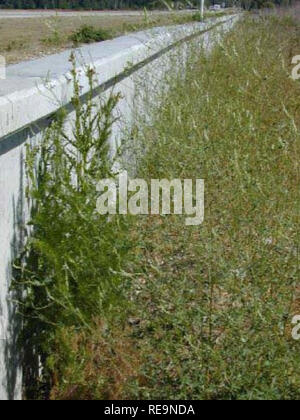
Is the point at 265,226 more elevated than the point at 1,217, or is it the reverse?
the point at 1,217

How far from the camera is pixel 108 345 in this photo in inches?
102

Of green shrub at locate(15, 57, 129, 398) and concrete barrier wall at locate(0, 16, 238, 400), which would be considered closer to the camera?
concrete barrier wall at locate(0, 16, 238, 400)

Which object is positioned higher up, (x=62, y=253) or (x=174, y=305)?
(x=62, y=253)

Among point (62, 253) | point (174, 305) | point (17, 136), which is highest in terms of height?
point (17, 136)

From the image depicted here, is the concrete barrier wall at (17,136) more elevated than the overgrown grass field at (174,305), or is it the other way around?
the concrete barrier wall at (17,136)

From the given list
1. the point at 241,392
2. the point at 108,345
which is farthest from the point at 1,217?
the point at 241,392

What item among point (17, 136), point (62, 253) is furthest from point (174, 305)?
point (17, 136)

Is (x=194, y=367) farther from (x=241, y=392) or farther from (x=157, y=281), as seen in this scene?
(x=157, y=281)

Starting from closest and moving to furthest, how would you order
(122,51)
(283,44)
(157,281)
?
(157,281), (122,51), (283,44)

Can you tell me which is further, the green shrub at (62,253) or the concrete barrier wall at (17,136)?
the green shrub at (62,253)

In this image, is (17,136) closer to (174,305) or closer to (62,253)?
(62,253)

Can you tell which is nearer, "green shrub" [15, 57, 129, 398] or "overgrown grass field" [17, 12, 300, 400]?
"overgrown grass field" [17, 12, 300, 400]

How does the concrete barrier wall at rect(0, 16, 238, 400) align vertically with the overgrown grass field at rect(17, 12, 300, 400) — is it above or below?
above
